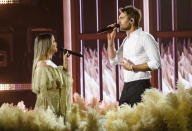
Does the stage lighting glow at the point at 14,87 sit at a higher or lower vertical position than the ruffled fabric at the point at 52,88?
lower

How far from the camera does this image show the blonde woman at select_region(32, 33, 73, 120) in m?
2.77

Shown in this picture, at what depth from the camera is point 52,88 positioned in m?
2.86

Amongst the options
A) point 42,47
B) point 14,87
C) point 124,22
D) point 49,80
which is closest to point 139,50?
point 124,22

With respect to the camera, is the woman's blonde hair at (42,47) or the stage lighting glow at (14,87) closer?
the woman's blonde hair at (42,47)

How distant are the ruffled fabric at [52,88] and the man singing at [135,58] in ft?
3.13

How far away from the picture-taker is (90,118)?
0.66 m

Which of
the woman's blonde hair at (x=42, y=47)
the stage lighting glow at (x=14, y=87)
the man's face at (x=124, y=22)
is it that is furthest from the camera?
the stage lighting glow at (x=14, y=87)

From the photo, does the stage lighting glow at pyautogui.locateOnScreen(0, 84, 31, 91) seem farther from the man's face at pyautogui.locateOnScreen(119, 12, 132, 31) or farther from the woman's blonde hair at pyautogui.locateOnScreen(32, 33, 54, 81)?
the man's face at pyautogui.locateOnScreen(119, 12, 132, 31)

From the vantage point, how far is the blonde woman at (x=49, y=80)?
9.09ft

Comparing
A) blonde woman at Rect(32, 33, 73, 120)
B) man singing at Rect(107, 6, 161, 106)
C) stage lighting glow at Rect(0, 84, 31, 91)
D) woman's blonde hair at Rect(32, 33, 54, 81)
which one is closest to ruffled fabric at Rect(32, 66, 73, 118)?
blonde woman at Rect(32, 33, 73, 120)

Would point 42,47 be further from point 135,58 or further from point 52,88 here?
point 135,58

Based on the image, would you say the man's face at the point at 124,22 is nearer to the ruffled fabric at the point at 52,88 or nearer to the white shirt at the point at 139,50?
the white shirt at the point at 139,50

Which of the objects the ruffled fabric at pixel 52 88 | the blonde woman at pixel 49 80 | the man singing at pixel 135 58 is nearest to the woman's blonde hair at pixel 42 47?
the blonde woman at pixel 49 80

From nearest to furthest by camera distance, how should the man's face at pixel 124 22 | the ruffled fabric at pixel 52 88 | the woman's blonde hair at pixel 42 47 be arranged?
the man's face at pixel 124 22, the ruffled fabric at pixel 52 88, the woman's blonde hair at pixel 42 47
